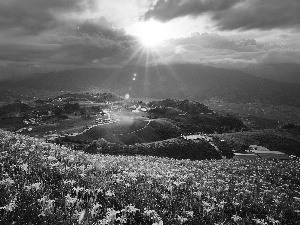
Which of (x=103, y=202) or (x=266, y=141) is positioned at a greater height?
(x=103, y=202)

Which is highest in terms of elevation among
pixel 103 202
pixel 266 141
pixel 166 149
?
pixel 103 202

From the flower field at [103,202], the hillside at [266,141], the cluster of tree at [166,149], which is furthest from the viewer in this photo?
the hillside at [266,141]

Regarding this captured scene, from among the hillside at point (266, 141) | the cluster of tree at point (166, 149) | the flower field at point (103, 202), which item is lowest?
the hillside at point (266, 141)

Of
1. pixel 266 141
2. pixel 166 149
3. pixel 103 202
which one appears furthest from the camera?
pixel 266 141

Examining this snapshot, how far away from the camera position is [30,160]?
1033 cm

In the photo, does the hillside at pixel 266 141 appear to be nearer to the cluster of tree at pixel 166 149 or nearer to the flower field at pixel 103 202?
the cluster of tree at pixel 166 149

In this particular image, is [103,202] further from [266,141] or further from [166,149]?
[266,141]

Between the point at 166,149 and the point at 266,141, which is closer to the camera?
the point at 166,149

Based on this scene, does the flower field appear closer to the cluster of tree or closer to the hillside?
the cluster of tree

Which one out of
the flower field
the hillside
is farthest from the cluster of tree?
the flower field

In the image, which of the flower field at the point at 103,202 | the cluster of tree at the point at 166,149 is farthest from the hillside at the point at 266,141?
the flower field at the point at 103,202

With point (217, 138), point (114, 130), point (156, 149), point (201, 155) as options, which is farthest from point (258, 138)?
point (114, 130)

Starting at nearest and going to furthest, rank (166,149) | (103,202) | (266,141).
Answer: (103,202) < (166,149) < (266,141)

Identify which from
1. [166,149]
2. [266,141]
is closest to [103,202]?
[166,149]
